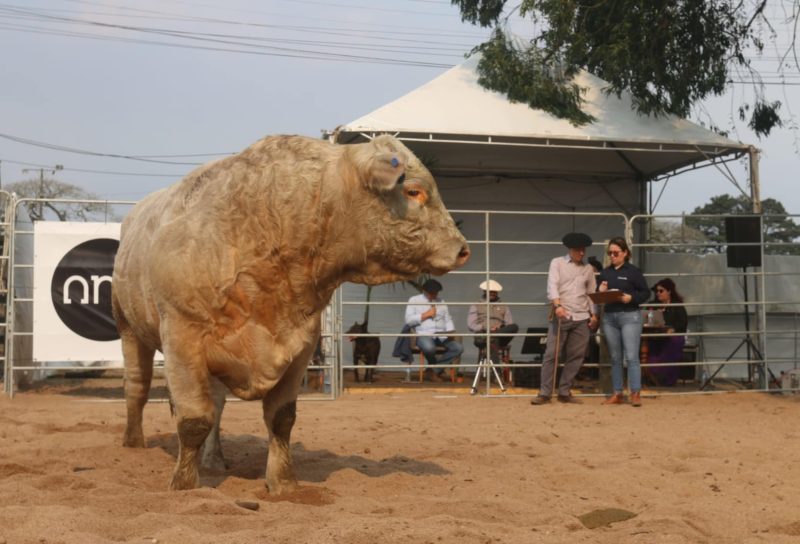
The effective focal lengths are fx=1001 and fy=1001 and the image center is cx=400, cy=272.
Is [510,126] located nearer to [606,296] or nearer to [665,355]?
[606,296]

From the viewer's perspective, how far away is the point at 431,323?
1480cm

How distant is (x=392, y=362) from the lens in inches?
708

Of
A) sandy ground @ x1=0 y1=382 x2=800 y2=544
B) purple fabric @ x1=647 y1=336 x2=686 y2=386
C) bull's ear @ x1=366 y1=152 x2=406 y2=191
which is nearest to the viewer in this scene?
sandy ground @ x1=0 y1=382 x2=800 y2=544

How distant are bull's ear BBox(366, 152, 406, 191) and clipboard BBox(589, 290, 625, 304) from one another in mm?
7193

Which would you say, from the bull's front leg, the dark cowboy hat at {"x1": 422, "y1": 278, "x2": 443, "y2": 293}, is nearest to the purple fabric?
the dark cowboy hat at {"x1": 422, "y1": 278, "x2": 443, "y2": 293}

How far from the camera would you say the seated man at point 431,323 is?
1454 cm

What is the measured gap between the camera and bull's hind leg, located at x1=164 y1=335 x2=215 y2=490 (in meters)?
5.32

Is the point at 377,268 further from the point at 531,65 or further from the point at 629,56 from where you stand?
the point at 531,65

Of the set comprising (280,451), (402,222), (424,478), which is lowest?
(424,478)

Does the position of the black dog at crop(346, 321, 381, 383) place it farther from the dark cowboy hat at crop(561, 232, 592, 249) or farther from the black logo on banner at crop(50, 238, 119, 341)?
the black logo on banner at crop(50, 238, 119, 341)

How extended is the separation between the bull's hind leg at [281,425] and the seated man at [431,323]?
27.6ft

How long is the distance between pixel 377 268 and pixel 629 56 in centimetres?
867

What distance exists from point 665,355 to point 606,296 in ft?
9.78

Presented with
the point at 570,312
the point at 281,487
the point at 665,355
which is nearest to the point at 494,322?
the point at 665,355
